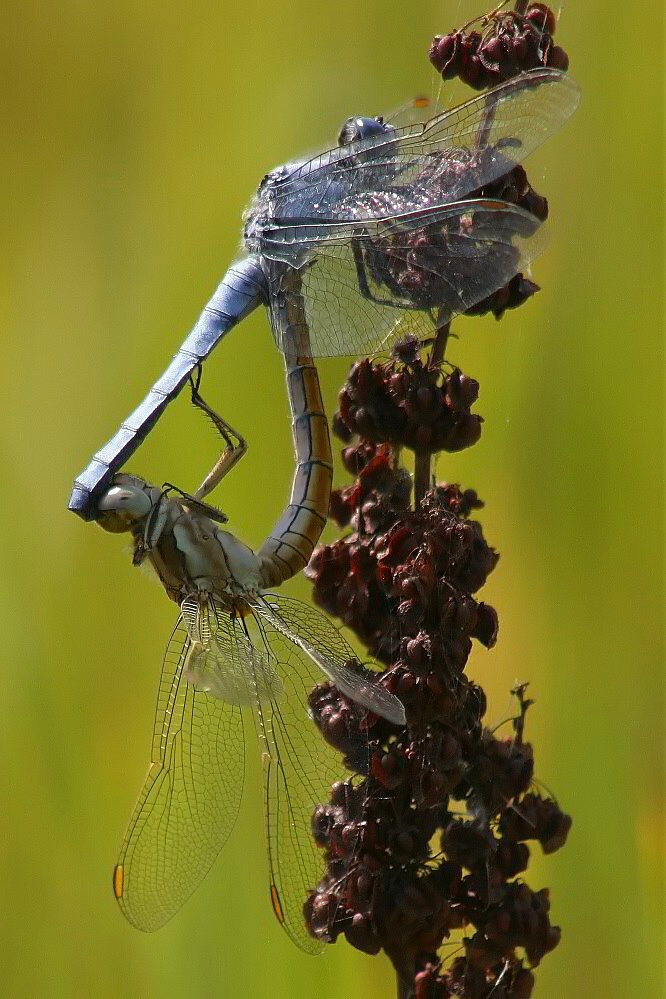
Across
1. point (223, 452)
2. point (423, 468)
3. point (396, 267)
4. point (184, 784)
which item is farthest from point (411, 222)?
point (184, 784)

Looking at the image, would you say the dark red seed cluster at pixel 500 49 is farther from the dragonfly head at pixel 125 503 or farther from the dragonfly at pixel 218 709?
the dragonfly head at pixel 125 503

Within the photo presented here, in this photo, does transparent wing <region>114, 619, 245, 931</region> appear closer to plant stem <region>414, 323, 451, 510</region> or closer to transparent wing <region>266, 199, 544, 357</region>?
plant stem <region>414, 323, 451, 510</region>

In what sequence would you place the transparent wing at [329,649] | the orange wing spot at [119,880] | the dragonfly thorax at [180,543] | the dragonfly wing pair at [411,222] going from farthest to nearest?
the dragonfly thorax at [180,543]
the orange wing spot at [119,880]
the dragonfly wing pair at [411,222]
the transparent wing at [329,649]

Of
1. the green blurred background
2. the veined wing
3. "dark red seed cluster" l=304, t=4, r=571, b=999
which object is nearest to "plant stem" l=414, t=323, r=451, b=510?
"dark red seed cluster" l=304, t=4, r=571, b=999

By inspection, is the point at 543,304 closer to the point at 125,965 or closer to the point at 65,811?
the point at 65,811

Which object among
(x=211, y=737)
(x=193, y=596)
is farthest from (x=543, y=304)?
(x=211, y=737)

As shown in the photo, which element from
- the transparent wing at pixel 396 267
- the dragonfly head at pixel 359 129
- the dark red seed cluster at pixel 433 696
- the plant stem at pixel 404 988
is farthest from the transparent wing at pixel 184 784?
the dragonfly head at pixel 359 129
